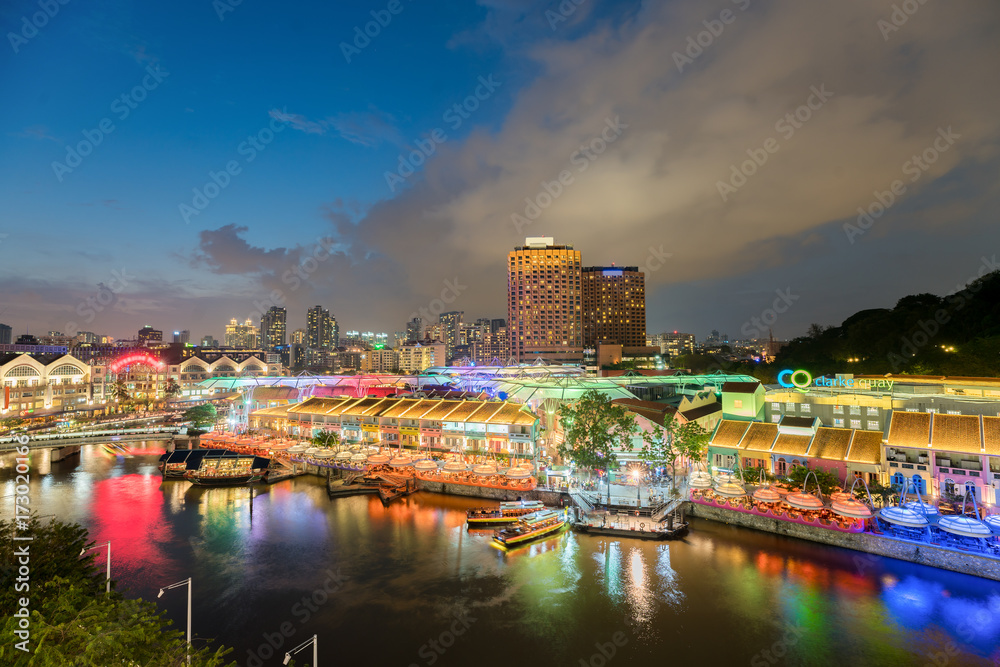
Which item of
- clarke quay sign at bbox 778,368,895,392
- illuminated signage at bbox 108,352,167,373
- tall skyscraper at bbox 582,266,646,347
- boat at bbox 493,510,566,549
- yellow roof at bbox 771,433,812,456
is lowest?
boat at bbox 493,510,566,549

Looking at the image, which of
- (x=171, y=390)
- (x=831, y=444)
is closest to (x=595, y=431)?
(x=831, y=444)

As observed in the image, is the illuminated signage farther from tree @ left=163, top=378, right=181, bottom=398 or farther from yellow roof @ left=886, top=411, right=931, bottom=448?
yellow roof @ left=886, top=411, right=931, bottom=448

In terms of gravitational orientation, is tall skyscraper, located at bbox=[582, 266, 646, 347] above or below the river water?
above

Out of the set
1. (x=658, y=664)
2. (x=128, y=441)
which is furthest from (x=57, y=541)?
(x=128, y=441)

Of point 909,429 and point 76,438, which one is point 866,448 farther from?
point 76,438

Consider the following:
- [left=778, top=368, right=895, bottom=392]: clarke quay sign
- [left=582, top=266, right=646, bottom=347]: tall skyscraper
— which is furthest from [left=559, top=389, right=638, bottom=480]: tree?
[left=582, top=266, right=646, bottom=347]: tall skyscraper

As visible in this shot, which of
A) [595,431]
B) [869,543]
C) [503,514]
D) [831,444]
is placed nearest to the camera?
[869,543]

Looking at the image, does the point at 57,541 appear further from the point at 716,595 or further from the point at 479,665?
the point at 716,595

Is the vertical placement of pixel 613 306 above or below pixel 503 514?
above
